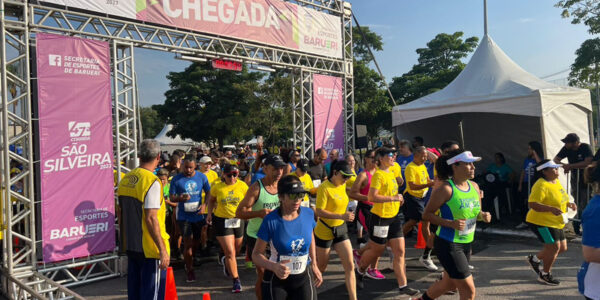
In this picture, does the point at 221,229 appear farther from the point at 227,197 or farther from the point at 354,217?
the point at 354,217

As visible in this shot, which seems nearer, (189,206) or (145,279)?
(145,279)

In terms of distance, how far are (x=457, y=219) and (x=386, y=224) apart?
1.59 m

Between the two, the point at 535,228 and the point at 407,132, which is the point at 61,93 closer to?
the point at 535,228

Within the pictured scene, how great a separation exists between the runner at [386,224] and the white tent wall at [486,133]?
21.7 feet

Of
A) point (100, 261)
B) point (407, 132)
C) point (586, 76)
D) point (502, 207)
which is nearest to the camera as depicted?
point (100, 261)

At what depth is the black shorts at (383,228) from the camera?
516 centimetres

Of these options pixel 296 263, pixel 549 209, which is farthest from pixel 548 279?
pixel 296 263

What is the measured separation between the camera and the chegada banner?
26.7 ft

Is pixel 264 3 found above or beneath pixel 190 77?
beneath

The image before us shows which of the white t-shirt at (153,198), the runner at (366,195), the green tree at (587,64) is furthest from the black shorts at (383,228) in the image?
the green tree at (587,64)

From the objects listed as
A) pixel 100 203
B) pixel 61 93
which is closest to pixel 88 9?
pixel 61 93

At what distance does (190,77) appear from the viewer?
29.7 m

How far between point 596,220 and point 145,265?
3692mm

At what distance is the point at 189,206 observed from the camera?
633 centimetres
